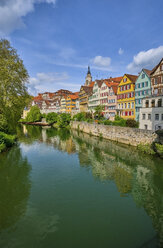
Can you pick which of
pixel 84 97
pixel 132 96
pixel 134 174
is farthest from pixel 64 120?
pixel 134 174

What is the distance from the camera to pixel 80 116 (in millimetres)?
62406

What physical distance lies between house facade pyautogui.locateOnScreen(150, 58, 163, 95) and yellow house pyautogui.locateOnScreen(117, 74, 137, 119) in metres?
7.55

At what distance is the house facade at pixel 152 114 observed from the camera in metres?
29.4

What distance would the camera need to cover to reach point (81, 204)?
11852 mm

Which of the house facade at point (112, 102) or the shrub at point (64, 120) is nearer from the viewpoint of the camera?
the house facade at point (112, 102)

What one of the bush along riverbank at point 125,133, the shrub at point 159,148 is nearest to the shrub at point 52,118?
the bush along riverbank at point 125,133

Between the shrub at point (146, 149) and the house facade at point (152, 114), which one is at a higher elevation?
the house facade at point (152, 114)

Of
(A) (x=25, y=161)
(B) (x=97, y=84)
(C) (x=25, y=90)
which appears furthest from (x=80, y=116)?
(A) (x=25, y=161)

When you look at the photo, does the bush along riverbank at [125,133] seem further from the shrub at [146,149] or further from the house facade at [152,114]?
the house facade at [152,114]

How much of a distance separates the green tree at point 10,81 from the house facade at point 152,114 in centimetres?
2305

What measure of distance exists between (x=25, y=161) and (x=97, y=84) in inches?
1799

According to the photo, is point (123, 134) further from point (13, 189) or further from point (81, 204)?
point (13, 189)

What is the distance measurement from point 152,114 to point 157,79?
9.08 meters

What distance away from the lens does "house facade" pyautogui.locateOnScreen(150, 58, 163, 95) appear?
33.5 m
